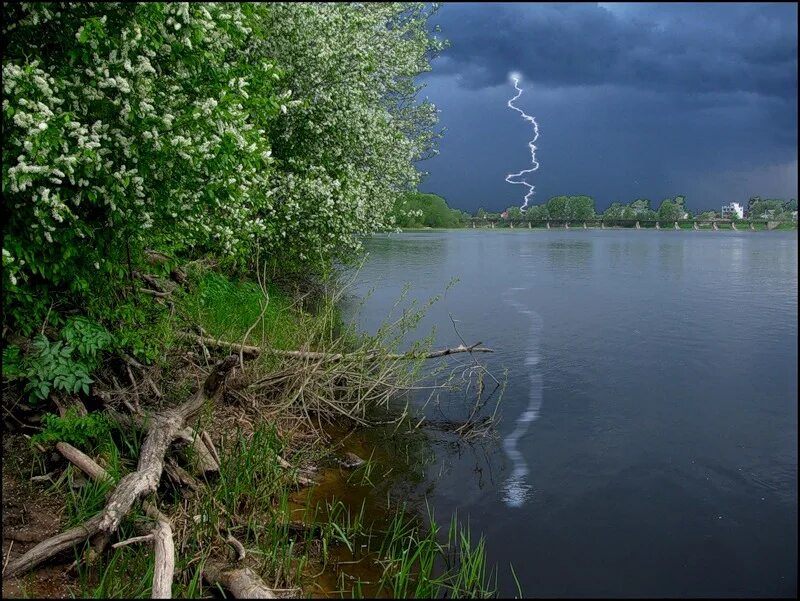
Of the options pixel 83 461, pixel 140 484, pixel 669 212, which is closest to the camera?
pixel 140 484

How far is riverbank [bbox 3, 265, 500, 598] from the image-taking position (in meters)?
6.05

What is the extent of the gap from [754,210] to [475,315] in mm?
18721

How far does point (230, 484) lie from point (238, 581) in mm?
1721

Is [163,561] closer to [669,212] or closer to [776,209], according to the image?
[776,209]

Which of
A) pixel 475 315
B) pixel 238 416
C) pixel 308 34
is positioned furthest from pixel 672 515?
pixel 475 315

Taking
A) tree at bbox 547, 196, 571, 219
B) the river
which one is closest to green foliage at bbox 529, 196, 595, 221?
tree at bbox 547, 196, 571, 219

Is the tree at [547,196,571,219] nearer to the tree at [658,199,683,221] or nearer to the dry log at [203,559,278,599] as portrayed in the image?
the tree at [658,199,683,221]

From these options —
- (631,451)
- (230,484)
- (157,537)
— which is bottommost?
(631,451)

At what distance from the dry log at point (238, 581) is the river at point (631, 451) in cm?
227

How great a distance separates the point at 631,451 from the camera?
11531 millimetres

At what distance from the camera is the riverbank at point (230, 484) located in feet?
19.9

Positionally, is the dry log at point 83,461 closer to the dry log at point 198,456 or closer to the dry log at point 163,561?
the dry log at point 198,456

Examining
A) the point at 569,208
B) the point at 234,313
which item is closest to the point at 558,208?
the point at 569,208

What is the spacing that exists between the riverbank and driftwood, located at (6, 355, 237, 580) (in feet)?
0.25
